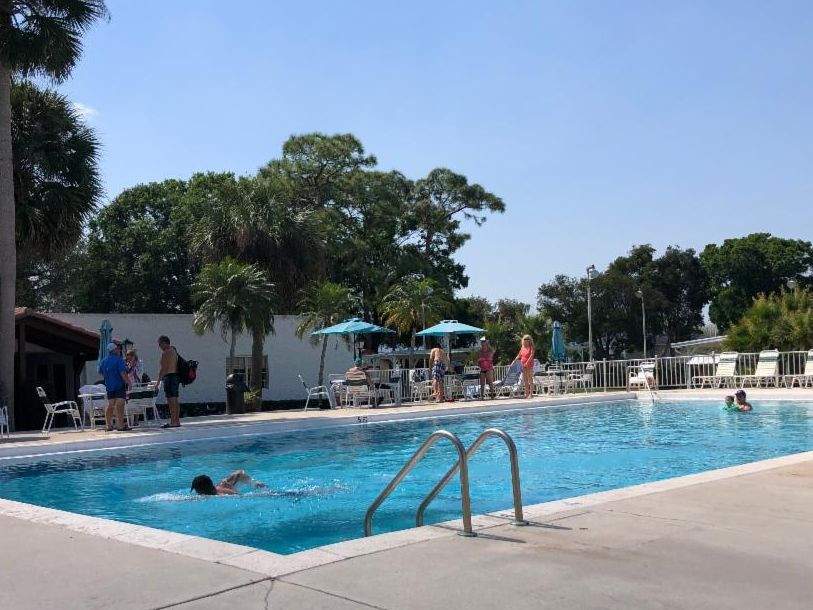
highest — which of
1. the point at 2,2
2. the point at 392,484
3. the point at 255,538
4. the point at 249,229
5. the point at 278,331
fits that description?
the point at 2,2

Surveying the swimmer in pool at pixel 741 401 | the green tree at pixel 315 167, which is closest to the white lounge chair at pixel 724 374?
the swimmer in pool at pixel 741 401

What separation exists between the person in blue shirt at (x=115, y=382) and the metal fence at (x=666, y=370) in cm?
960

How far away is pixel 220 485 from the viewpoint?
9.87 meters

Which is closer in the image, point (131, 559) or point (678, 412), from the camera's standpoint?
point (131, 559)

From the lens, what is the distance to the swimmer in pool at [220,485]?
379 inches

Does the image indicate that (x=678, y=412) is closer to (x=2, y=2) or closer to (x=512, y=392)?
(x=512, y=392)

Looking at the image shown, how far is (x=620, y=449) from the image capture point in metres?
13.3

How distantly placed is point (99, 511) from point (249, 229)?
19.9 meters

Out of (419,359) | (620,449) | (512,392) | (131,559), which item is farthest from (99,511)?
(419,359)

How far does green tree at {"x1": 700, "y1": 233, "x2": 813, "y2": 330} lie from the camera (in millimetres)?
63125

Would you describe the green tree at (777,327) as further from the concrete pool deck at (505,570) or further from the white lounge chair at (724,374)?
the concrete pool deck at (505,570)

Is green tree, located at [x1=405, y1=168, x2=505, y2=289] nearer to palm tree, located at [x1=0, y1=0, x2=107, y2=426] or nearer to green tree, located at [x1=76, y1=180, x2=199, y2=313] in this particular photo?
green tree, located at [x1=76, y1=180, x2=199, y2=313]

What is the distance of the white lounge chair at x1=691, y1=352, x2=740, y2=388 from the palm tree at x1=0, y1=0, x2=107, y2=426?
1780cm

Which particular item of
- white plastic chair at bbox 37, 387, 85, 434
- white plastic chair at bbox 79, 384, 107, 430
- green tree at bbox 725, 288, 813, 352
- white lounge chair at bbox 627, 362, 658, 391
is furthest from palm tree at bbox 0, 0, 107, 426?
green tree at bbox 725, 288, 813, 352
